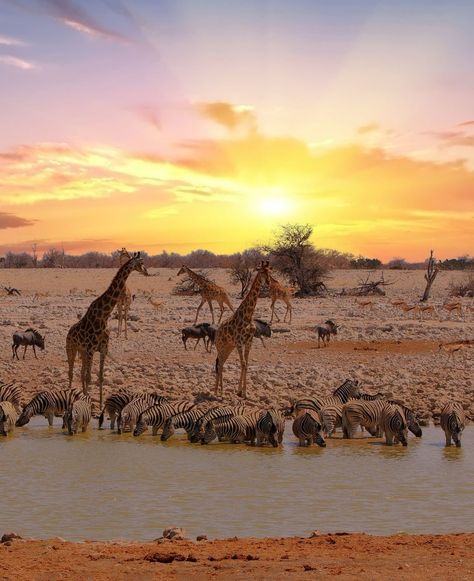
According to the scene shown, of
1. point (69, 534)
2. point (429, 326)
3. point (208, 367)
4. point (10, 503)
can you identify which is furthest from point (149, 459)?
point (429, 326)

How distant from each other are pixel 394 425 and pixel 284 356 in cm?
949

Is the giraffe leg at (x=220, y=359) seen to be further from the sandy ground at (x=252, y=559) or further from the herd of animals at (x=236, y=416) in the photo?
the sandy ground at (x=252, y=559)

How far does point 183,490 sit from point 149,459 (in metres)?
1.64

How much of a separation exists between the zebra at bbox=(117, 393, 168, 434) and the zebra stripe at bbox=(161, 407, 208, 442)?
Answer: 1.70 ft

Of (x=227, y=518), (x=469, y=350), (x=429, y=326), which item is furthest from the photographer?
(x=429, y=326)

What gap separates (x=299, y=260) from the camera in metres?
44.9

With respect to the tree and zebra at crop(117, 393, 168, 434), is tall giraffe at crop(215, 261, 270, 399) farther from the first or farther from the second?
the tree

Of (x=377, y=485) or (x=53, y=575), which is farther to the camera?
(x=377, y=485)

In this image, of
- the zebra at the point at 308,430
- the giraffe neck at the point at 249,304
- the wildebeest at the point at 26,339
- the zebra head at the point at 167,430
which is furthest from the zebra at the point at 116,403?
the wildebeest at the point at 26,339

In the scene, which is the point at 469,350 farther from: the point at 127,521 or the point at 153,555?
the point at 153,555

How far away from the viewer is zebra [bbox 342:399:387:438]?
482 inches

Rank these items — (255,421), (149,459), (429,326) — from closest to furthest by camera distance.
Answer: (149,459), (255,421), (429,326)

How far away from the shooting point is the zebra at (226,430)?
11.8m

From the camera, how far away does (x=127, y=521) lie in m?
8.04
